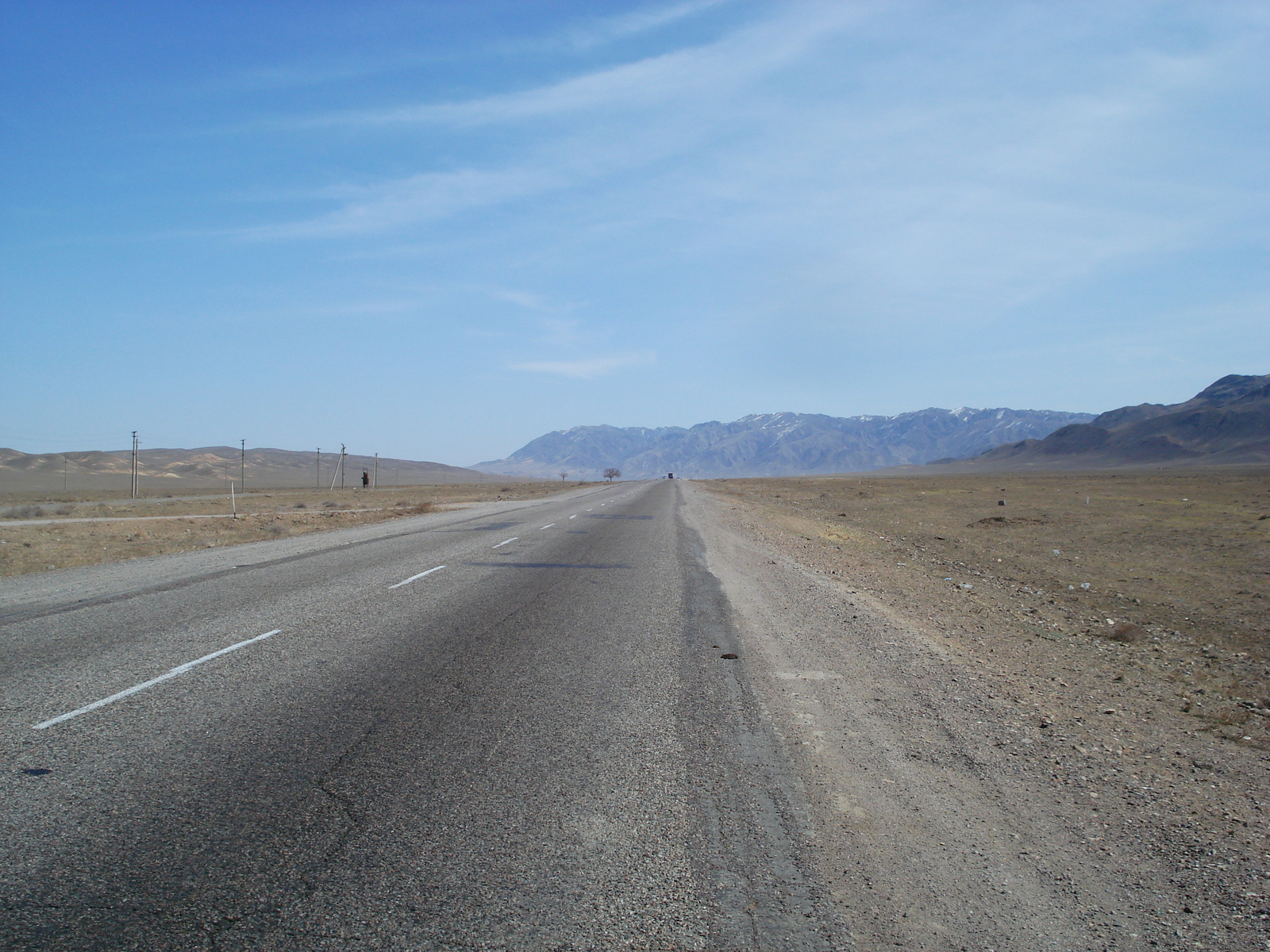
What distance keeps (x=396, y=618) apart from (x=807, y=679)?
203 inches

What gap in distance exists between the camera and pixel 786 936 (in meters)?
3.16

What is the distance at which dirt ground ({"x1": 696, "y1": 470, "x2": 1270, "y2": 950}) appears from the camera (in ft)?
11.7

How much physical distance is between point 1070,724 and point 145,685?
7754 mm

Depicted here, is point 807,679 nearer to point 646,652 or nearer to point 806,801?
point 646,652

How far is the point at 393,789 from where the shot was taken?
14.4 ft

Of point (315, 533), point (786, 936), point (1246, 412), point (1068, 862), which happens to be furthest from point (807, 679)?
point (1246, 412)

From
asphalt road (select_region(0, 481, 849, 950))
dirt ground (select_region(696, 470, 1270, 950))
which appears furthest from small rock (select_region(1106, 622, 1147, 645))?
asphalt road (select_region(0, 481, 849, 950))

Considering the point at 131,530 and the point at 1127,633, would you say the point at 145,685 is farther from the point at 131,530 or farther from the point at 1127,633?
the point at 131,530

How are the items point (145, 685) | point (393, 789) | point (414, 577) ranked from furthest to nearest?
point (414, 577) < point (145, 685) < point (393, 789)

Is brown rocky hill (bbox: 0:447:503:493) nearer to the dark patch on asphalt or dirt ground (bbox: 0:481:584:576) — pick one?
dirt ground (bbox: 0:481:584:576)

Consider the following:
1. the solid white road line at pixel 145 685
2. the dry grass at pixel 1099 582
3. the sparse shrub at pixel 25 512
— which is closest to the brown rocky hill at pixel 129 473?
the sparse shrub at pixel 25 512

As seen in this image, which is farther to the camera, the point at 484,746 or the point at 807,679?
the point at 807,679

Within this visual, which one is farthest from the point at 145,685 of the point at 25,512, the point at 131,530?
the point at 25,512

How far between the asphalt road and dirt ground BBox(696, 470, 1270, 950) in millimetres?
676
